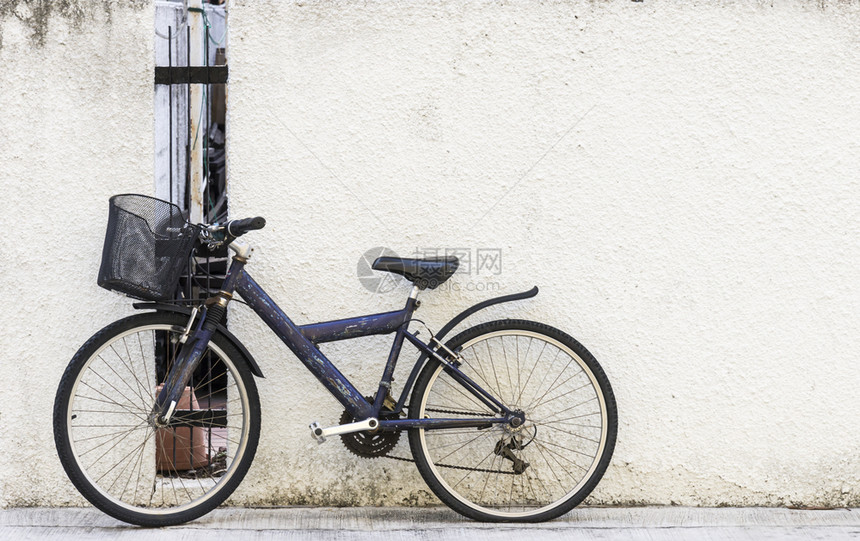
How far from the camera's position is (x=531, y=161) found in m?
3.53

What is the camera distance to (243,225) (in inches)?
120

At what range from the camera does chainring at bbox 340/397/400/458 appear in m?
3.30

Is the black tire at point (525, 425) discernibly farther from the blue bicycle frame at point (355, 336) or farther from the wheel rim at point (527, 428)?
→ the blue bicycle frame at point (355, 336)

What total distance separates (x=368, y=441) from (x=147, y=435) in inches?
41.8

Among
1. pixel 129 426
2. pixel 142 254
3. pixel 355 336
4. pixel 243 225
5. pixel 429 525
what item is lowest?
pixel 429 525

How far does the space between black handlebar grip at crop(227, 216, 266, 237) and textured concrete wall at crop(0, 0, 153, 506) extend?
0.68m

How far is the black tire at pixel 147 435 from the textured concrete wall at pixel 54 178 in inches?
6.7

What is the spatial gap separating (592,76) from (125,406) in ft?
9.03

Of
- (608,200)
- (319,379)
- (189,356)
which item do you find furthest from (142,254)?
(608,200)

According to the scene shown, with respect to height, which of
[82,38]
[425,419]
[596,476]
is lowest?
[596,476]

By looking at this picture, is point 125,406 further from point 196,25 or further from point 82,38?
point 196,25

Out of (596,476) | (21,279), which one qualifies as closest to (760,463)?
(596,476)

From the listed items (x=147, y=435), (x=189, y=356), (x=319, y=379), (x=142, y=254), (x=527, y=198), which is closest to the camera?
(x=142, y=254)

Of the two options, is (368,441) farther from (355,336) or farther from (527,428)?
(527,428)
